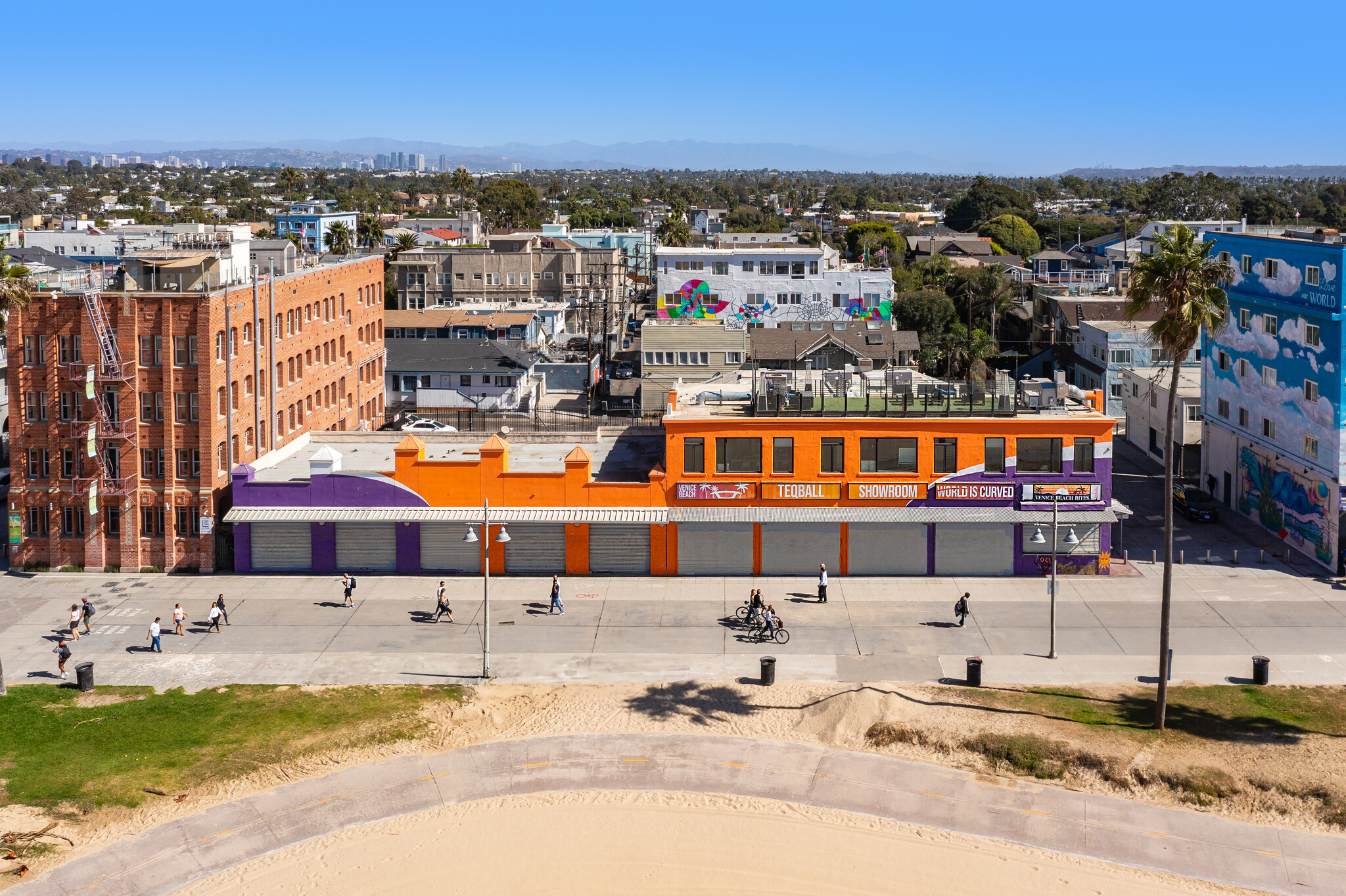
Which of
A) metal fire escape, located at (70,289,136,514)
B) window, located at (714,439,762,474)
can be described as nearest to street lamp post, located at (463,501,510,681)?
window, located at (714,439,762,474)

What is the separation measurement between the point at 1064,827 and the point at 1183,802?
12.7 ft

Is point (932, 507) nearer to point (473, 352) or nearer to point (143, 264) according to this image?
point (143, 264)

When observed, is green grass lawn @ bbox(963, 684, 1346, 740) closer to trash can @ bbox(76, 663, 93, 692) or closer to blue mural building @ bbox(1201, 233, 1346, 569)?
blue mural building @ bbox(1201, 233, 1346, 569)

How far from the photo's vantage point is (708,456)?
171ft

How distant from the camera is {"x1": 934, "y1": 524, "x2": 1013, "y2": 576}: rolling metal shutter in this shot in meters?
52.7

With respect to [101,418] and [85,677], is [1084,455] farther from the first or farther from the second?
[101,418]

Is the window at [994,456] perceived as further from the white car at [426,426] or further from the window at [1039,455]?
the white car at [426,426]

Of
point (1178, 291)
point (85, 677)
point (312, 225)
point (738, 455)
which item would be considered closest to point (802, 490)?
point (738, 455)

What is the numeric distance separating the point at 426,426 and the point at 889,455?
1288 inches

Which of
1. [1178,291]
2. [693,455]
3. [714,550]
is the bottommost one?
[714,550]

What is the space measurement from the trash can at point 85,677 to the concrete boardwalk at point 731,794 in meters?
10.7

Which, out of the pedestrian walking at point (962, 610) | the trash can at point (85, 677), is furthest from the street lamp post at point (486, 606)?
the pedestrian walking at point (962, 610)

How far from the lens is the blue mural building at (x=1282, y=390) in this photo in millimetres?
53125

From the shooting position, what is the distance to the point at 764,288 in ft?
365
